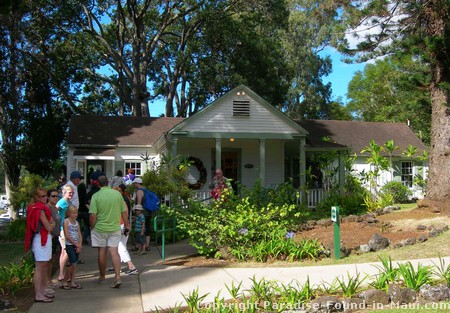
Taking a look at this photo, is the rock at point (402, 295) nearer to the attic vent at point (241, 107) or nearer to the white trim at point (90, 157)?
the attic vent at point (241, 107)

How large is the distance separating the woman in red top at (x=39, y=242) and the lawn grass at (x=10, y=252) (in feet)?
12.6

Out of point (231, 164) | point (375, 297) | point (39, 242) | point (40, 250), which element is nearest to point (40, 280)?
point (40, 250)

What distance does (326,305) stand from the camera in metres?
5.41

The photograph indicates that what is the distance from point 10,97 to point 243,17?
1490cm

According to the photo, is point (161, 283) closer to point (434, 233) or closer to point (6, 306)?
point (6, 306)

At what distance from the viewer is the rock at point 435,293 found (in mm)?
5680

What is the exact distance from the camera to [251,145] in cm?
2052

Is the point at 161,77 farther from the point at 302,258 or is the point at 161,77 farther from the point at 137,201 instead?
the point at 302,258

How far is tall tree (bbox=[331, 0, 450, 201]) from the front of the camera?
12.2m

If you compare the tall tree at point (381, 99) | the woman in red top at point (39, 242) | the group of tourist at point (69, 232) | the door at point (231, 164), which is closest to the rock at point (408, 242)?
the group of tourist at point (69, 232)

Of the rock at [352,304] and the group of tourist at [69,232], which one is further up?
the group of tourist at [69,232]

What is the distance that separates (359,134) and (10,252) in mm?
18256


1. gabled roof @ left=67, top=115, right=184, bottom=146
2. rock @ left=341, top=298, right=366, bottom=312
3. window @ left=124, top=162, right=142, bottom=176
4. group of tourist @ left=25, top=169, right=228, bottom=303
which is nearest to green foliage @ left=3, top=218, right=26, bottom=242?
group of tourist @ left=25, top=169, right=228, bottom=303

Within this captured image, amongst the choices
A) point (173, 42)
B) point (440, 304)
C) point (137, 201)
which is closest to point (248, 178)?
point (137, 201)
